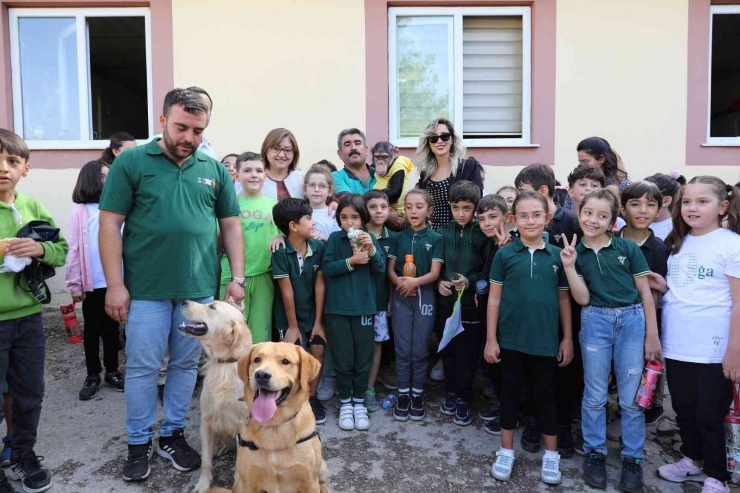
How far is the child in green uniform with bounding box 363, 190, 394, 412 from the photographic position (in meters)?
4.30

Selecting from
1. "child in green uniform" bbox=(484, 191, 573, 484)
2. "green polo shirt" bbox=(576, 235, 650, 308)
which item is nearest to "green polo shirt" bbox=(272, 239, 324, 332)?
"child in green uniform" bbox=(484, 191, 573, 484)

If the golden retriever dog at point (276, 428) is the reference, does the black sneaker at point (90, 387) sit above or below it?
below

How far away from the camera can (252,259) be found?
418 centimetres

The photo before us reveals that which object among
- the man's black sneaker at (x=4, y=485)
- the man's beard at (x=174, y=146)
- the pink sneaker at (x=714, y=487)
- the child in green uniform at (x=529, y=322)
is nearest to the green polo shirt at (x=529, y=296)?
the child in green uniform at (x=529, y=322)

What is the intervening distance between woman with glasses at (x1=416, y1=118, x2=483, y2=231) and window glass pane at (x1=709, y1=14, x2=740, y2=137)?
486cm

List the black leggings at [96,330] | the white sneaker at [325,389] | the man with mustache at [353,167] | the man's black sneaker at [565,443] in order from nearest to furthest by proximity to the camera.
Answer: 1. the man's black sneaker at [565,443]
2. the white sneaker at [325,389]
3. the black leggings at [96,330]
4. the man with mustache at [353,167]

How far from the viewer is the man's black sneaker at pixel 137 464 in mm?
3250

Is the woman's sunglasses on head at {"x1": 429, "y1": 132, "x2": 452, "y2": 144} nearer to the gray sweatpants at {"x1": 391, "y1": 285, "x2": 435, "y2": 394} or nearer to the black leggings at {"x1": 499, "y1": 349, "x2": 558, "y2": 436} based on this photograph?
the gray sweatpants at {"x1": 391, "y1": 285, "x2": 435, "y2": 394}

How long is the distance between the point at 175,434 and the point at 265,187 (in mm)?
2168

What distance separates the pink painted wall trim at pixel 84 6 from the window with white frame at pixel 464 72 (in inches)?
115

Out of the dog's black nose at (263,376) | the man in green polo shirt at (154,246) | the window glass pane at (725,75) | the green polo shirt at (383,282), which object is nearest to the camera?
the dog's black nose at (263,376)

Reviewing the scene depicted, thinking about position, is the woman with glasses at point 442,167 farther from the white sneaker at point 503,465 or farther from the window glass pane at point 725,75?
the window glass pane at point 725,75

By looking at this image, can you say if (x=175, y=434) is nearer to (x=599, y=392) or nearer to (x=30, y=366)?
Result: (x=30, y=366)

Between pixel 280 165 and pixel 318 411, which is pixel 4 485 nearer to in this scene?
pixel 318 411
